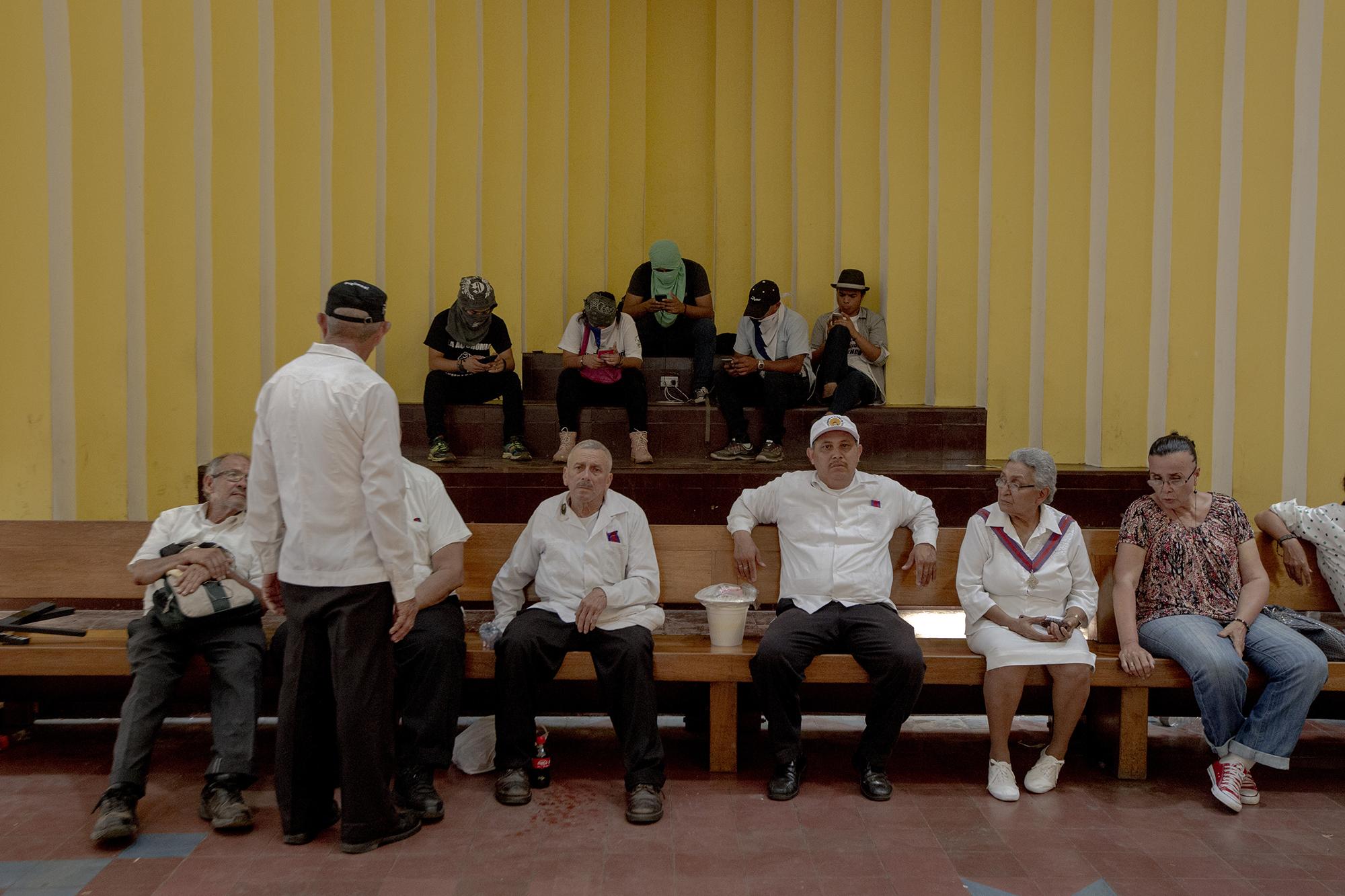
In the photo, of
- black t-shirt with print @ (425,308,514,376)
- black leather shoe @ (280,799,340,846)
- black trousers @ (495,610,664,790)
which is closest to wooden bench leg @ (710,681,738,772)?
black trousers @ (495,610,664,790)

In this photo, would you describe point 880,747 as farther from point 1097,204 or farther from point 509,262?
point 509,262

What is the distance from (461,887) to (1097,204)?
5.87 metres

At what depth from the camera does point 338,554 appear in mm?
2795

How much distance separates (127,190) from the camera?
233 inches

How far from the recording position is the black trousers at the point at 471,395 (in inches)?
238

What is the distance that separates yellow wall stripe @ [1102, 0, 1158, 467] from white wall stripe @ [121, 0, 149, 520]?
19.7ft

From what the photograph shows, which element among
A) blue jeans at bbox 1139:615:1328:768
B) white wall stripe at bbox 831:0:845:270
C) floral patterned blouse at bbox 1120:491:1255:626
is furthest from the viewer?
white wall stripe at bbox 831:0:845:270

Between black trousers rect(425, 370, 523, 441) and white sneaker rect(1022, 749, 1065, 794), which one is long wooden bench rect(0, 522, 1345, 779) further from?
black trousers rect(425, 370, 523, 441)

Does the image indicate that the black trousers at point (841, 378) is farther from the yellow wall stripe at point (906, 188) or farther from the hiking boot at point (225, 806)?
the hiking boot at point (225, 806)

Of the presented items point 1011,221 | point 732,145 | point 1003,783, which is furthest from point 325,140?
point 1003,783

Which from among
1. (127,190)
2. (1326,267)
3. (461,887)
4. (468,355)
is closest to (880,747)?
(461,887)

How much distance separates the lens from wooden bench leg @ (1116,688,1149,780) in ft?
11.6

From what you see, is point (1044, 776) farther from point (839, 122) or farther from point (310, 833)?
point (839, 122)

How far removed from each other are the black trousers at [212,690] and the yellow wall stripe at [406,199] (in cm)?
378
